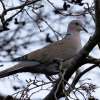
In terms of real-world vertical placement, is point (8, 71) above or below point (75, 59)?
below

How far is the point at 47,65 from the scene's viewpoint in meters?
3.02

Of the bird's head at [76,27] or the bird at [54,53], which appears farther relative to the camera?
the bird's head at [76,27]

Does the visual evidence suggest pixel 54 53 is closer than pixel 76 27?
Yes

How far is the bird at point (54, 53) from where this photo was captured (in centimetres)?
295

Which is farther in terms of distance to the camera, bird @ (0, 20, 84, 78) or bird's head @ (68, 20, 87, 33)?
bird's head @ (68, 20, 87, 33)

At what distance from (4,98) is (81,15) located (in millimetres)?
1866

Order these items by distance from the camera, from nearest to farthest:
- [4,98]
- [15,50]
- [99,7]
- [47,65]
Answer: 1. [99,7]
2. [4,98]
3. [47,65]
4. [15,50]

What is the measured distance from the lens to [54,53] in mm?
3133

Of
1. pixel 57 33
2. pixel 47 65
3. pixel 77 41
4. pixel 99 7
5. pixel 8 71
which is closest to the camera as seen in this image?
pixel 99 7

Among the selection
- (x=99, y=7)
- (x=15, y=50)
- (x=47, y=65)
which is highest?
(x=99, y=7)

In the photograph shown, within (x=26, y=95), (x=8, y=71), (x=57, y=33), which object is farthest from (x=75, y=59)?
(x=57, y=33)

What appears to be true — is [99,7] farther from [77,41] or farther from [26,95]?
[77,41]

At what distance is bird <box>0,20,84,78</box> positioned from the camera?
2.95 m

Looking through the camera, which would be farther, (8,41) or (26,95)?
(8,41)
